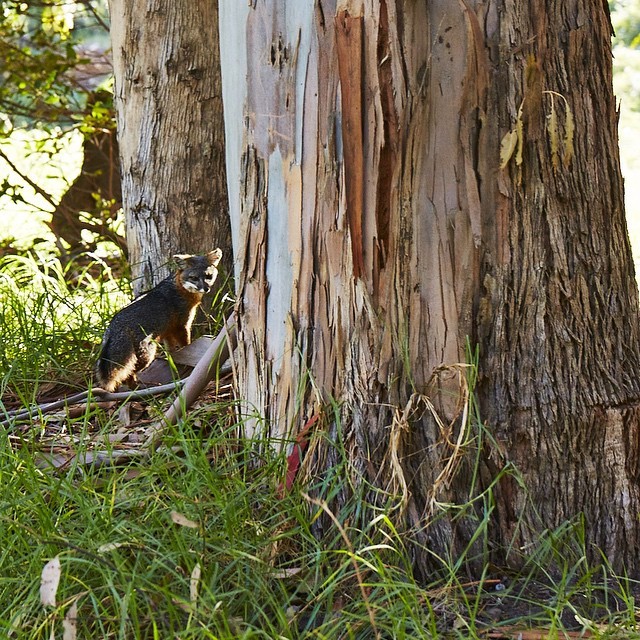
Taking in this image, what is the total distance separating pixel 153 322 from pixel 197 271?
337mm

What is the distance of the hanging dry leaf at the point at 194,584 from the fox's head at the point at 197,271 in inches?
84.5

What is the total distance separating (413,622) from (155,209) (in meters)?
3.05

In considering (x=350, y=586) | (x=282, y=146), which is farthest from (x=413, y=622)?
(x=282, y=146)

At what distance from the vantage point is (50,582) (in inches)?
90.8

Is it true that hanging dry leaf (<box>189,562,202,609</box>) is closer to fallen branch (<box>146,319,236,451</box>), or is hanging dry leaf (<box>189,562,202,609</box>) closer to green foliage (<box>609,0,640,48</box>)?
fallen branch (<box>146,319,236,451</box>)

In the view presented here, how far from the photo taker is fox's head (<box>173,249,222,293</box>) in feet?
14.4

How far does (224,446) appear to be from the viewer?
10.9ft

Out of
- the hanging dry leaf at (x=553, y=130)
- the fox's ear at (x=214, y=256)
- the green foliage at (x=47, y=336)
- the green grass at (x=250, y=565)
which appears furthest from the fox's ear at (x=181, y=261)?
the hanging dry leaf at (x=553, y=130)

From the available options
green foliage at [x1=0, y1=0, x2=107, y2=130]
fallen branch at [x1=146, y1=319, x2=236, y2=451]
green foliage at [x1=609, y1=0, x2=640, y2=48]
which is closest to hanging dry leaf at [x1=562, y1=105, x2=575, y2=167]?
fallen branch at [x1=146, y1=319, x2=236, y2=451]

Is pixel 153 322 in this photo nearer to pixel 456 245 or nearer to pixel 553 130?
pixel 456 245

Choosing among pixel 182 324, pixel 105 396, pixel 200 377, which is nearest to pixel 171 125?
pixel 182 324

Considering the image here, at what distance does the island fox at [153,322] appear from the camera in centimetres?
421

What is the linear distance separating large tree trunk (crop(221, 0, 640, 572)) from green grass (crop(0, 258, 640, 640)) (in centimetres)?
11

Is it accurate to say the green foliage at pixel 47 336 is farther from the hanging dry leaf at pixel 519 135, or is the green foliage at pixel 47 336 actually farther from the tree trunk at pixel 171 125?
the hanging dry leaf at pixel 519 135
